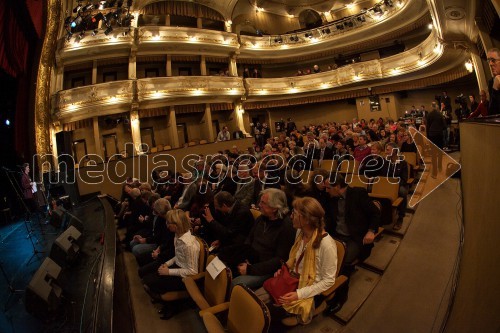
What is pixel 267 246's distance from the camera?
201 centimetres

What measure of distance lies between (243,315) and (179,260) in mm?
902

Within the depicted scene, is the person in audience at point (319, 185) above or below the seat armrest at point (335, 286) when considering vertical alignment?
above

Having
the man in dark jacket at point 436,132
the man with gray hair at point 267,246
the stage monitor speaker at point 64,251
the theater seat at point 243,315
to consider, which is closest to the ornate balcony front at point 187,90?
the stage monitor speaker at point 64,251

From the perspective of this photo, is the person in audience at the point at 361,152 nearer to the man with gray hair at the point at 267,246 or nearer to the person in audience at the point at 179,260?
the man with gray hair at the point at 267,246

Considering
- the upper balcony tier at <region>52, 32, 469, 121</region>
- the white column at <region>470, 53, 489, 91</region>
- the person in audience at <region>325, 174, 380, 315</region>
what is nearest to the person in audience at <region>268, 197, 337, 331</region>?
the person in audience at <region>325, 174, 380, 315</region>

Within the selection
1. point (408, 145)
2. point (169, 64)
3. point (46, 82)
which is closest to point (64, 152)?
point (46, 82)

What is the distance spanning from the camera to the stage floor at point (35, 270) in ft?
6.89

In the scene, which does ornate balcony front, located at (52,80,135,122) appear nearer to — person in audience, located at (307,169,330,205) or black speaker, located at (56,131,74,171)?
black speaker, located at (56,131,74,171)

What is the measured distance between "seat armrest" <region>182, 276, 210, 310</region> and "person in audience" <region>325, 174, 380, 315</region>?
1.03 m

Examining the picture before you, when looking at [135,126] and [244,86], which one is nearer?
[135,126]

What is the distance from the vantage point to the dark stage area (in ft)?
5.80

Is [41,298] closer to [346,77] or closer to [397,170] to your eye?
[397,170]

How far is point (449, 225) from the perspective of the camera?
2645 mm

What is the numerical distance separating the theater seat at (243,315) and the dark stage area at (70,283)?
21.9 inches
